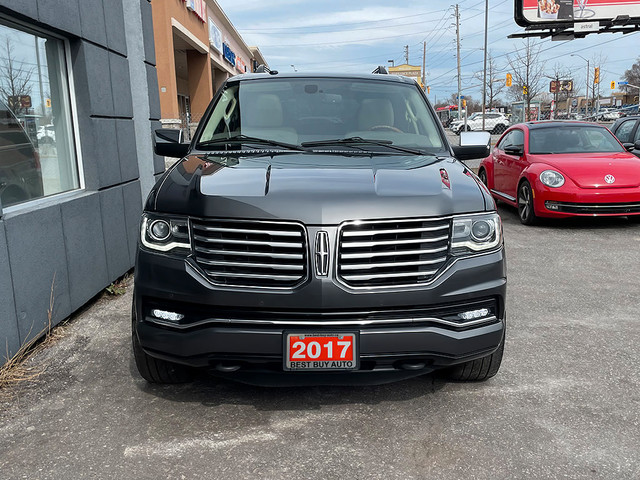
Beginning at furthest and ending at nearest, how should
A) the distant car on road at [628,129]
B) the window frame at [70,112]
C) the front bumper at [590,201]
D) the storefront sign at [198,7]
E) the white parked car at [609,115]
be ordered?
the white parked car at [609,115] → the storefront sign at [198,7] → the distant car on road at [628,129] → the front bumper at [590,201] → the window frame at [70,112]

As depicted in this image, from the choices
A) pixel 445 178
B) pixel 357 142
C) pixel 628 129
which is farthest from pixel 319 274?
pixel 628 129

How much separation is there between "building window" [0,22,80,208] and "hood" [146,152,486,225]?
60.7 inches

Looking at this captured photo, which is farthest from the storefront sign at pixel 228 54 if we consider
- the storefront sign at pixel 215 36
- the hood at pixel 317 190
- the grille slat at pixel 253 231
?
the grille slat at pixel 253 231

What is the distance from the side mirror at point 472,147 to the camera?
4199mm

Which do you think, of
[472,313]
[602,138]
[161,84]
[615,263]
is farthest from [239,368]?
[161,84]

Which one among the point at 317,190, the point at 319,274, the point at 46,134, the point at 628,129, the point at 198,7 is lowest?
the point at 319,274

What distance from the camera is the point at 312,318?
2.71 m

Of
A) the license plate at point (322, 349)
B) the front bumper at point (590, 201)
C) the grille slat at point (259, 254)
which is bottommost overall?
the front bumper at point (590, 201)

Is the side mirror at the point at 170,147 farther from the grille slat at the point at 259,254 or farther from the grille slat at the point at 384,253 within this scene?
the grille slat at the point at 384,253

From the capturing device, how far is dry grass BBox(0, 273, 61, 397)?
138 inches

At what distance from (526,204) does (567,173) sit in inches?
31.3

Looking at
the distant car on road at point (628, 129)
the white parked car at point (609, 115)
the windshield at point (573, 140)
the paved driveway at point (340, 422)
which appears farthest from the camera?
the white parked car at point (609, 115)

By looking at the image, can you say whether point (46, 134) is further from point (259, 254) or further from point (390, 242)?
point (390, 242)

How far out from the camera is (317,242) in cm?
270
